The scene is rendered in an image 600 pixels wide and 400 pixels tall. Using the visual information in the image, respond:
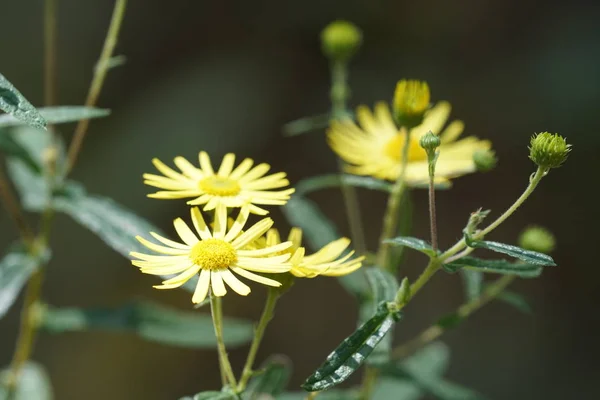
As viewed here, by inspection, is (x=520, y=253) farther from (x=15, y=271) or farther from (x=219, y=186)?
(x=15, y=271)

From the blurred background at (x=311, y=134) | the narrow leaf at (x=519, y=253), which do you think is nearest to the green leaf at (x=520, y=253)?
the narrow leaf at (x=519, y=253)

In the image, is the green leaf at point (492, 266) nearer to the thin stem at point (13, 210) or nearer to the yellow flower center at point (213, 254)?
the yellow flower center at point (213, 254)

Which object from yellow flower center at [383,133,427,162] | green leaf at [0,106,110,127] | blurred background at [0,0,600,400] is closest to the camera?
green leaf at [0,106,110,127]

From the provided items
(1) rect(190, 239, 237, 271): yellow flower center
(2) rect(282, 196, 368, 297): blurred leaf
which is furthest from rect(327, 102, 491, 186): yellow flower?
(1) rect(190, 239, 237, 271): yellow flower center

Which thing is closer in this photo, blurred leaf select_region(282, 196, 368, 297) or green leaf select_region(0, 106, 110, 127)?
green leaf select_region(0, 106, 110, 127)

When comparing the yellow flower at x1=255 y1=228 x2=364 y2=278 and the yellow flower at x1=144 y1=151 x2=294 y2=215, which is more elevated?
the yellow flower at x1=144 y1=151 x2=294 y2=215

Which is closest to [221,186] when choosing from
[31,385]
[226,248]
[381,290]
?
[226,248]

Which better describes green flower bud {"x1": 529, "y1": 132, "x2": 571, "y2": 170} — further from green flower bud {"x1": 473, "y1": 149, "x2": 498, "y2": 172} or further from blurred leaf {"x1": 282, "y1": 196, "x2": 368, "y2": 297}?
blurred leaf {"x1": 282, "y1": 196, "x2": 368, "y2": 297}
